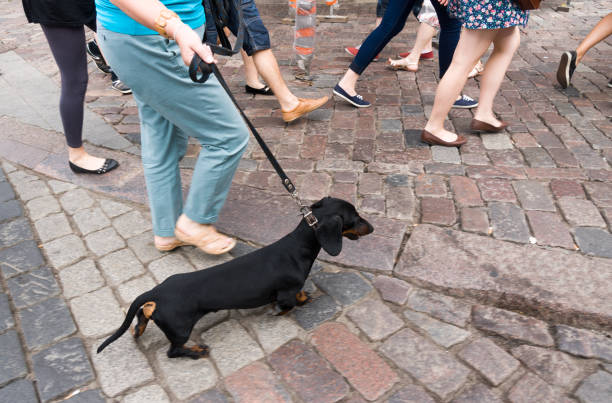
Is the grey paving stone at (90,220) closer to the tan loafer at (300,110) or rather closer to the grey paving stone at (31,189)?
the grey paving stone at (31,189)

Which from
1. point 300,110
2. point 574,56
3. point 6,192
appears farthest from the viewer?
point 574,56

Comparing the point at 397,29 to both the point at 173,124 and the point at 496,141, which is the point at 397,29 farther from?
the point at 173,124

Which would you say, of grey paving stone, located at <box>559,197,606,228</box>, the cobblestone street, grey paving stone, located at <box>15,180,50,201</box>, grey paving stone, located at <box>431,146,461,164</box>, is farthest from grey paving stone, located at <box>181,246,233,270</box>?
grey paving stone, located at <box>559,197,606,228</box>

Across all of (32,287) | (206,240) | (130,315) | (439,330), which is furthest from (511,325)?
(32,287)

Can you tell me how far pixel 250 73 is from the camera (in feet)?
15.4

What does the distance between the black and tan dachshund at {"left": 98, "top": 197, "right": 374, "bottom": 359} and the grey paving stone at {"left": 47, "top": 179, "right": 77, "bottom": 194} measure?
1.58 meters

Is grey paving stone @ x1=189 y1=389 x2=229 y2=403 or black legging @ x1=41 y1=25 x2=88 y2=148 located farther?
black legging @ x1=41 y1=25 x2=88 y2=148

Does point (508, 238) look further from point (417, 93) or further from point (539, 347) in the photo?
point (417, 93)

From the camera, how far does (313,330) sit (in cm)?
222

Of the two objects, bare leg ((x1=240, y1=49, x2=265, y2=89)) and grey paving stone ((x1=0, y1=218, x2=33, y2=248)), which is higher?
bare leg ((x1=240, y1=49, x2=265, y2=89))

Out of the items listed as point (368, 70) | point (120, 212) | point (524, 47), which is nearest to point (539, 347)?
point (120, 212)

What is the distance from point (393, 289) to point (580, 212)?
1.31m

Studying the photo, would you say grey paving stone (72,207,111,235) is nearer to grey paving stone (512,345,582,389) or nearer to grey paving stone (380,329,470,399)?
grey paving stone (380,329,470,399)

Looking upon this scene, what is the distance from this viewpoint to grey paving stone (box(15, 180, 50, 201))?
3.21 m
